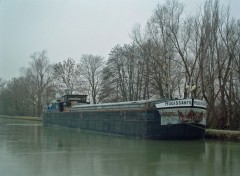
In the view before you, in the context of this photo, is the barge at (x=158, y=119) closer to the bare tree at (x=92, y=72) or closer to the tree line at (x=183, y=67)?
the tree line at (x=183, y=67)

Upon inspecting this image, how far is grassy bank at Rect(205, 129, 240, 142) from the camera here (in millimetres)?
21734

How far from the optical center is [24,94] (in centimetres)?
7188

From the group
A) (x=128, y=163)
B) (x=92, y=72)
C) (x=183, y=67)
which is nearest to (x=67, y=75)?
(x=92, y=72)

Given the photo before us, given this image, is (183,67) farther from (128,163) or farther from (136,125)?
(128,163)

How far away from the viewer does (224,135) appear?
2259 centimetres

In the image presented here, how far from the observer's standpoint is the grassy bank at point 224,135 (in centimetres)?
2173

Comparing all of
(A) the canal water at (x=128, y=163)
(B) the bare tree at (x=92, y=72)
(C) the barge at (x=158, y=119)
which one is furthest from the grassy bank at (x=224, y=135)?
(B) the bare tree at (x=92, y=72)

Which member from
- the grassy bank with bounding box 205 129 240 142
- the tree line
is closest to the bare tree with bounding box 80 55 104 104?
the tree line

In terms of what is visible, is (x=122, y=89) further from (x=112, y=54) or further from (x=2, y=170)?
(x=2, y=170)

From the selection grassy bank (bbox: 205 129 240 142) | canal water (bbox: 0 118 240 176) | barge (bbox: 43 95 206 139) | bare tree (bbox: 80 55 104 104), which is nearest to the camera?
canal water (bbox: 0 118 240 176)

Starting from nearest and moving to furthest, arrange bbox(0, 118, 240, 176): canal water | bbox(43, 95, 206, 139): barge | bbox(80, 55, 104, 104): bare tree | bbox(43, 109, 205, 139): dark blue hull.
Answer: bbox(0, 118, 240, 176): canal water < bbox(43, 95, 206, 139): barge < bbox(43, 109, 205, 139): dark blue hull < bbox(80, 55, 104, 104): bare tree

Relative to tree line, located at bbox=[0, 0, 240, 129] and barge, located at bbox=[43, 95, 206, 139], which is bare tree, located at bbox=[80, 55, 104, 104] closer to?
tree line, located at bbox=[0, 0, 240, 129]

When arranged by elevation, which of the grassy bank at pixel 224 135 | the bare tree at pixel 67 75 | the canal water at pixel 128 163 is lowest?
the canal water at pixel 128 163

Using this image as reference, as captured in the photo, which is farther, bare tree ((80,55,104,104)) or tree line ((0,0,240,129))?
bare tree ((80,55,104,104))
